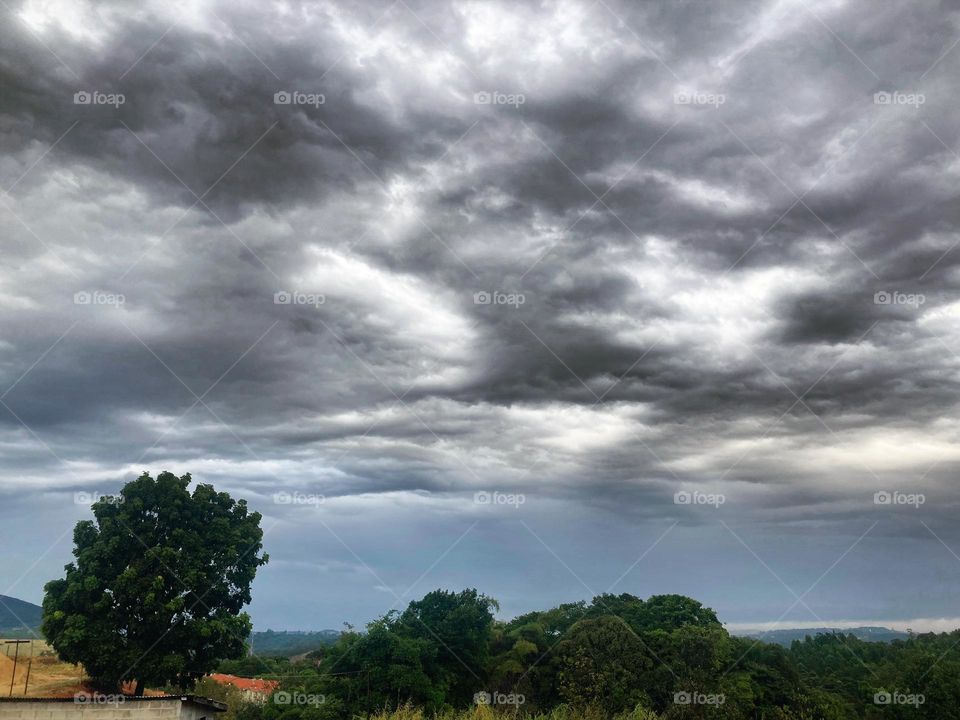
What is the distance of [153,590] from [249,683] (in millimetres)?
16675

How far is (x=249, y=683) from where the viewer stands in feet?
153

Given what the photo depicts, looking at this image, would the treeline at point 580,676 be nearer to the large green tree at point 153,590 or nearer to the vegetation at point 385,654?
the vegetation at point 385,654

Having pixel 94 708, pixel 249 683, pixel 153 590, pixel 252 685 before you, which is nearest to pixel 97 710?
pixel 94 708

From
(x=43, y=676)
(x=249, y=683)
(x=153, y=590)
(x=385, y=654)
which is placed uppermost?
(x=153, y=590)

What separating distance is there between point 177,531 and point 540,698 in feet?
65.9

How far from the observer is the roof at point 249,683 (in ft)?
141

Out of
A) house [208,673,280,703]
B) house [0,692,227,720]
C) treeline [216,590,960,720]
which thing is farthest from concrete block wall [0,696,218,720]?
house [208,673,280,703]

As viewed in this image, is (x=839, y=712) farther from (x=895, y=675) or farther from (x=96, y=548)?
(x=96, y=548)

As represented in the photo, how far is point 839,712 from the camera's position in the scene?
3525 cm

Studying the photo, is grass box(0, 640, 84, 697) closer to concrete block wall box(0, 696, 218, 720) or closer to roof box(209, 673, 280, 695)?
concrete block wall box(0, 696, 218, 720)

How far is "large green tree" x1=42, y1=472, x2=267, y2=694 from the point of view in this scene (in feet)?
107

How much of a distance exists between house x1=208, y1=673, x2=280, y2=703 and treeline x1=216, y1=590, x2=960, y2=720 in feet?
5.66

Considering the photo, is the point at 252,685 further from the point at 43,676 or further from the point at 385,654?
the point at 385,654

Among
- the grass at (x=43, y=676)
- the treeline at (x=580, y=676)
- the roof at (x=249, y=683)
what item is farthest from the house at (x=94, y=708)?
the roof at (x=249, y=683)
